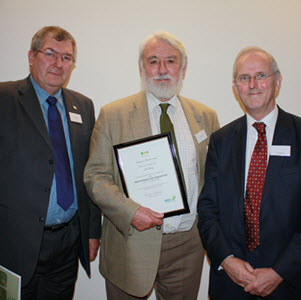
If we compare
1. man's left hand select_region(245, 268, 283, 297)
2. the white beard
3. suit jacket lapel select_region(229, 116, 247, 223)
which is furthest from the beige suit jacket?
man's left hand select_region(245, 268, 283, 297)

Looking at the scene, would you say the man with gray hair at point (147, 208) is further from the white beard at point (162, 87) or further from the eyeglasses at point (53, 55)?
the eyeglasses at point (53, 55)

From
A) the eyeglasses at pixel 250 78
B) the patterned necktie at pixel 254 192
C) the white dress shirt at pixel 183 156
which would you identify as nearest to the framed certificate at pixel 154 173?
the white dress shirt at pixel 183 156

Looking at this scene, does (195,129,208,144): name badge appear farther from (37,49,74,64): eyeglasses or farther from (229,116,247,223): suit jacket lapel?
(37,49,74,64): eyeglasses

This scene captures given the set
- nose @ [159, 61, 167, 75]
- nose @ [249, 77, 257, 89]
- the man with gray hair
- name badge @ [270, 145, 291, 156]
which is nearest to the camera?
name badge @ [270, 145, 291, 156]

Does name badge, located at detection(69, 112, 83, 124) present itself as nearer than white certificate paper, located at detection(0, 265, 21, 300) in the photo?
No

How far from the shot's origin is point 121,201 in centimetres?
199

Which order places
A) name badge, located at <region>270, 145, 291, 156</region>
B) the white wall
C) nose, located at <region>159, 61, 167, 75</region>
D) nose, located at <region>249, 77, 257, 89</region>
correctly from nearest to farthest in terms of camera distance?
name badge, located at <region>270, 145, 291, 156</region> → nose, located at <region>249, 77, 257, 89</region> → nose, located at <region>159, 61, 167, 75</region> → the white wall

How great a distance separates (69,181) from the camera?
2.19m

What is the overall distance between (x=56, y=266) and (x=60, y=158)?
0.90m

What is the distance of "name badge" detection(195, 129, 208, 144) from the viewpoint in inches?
90.6

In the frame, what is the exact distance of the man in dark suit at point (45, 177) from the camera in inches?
78.3

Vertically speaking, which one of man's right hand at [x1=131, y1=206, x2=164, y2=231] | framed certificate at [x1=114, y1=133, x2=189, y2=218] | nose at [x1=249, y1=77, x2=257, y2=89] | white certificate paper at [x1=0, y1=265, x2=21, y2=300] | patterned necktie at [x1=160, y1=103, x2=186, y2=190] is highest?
nose at [x1=249, y1=77, x2=257, y2=89]

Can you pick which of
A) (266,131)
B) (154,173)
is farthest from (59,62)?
(266,131)

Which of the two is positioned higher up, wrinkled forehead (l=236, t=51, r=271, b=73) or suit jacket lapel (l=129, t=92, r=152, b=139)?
wrinkled forehead (l=236, t=51, r=271, b=73)
